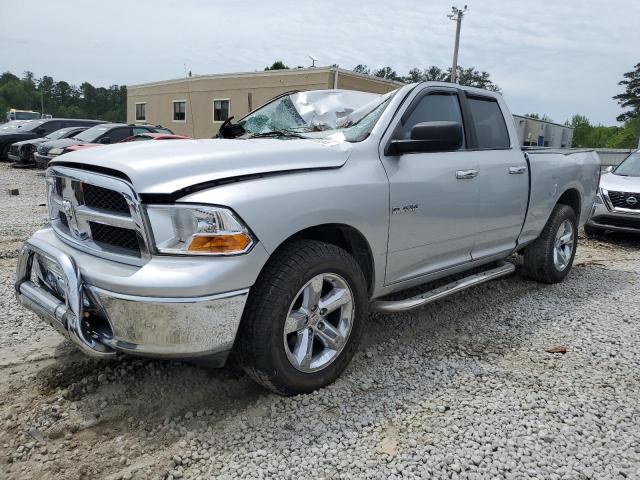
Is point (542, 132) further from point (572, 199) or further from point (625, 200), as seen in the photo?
point (572, 199)

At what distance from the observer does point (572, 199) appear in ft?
18.2

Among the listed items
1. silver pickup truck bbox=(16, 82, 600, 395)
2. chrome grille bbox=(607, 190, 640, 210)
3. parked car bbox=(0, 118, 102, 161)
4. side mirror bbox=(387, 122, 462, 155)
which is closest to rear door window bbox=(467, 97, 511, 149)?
silver pickup truck bbox=(16, 82, 600, 395)

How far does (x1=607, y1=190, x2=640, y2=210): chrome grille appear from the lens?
8062 mm

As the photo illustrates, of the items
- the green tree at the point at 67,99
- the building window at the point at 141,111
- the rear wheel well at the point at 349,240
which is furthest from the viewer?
the green tree at the point at 67,99

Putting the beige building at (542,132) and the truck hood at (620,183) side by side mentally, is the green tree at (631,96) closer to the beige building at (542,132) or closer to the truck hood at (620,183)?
the beige building at (542,132)

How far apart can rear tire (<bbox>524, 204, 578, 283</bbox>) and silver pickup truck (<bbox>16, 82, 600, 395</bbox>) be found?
4.62ft

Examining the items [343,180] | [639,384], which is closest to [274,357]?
[343,180]

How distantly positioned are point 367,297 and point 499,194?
171cm

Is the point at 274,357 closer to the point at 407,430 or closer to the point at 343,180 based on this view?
the point at 407,430

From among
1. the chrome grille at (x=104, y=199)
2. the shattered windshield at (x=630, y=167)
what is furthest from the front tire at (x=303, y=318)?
the shattered windshield at (x=630, y=167)

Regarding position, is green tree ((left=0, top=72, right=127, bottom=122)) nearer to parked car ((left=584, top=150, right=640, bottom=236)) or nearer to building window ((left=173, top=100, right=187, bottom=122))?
building window ((left=173, top=100, right=187, bottom=122))

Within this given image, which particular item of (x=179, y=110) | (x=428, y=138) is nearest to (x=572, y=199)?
(x=428, y=138)

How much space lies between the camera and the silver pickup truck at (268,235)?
7.78 ft

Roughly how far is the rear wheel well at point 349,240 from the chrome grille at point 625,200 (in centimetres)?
673
